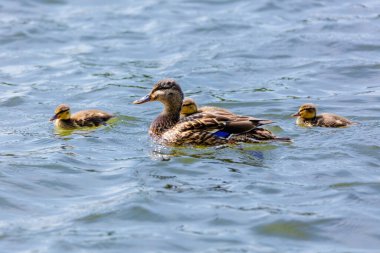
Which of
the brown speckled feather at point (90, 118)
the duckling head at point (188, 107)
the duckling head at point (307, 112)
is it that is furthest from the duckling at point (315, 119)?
the brown speckled feather at point (90, 118)

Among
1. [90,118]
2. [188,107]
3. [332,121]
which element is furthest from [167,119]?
[332,121]

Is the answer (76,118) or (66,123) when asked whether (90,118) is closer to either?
(76,118)

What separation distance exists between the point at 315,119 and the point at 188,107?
171cm

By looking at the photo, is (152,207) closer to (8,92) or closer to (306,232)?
(306,232)

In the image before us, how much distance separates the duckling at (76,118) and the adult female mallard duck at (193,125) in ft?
2.65

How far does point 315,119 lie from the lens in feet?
41.2

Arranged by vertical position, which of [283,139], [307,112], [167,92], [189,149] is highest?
[167,92]

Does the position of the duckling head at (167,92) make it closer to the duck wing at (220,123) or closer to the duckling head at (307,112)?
the duck wing at (220,123)

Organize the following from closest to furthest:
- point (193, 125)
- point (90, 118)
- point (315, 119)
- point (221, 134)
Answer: point (221, 134) → point (193, 125) → point (315, 119) → point (90, 118)

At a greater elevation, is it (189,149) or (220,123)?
(220,123)

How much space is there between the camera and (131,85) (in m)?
15.4

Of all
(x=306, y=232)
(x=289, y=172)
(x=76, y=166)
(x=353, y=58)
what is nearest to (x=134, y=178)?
(x=76, y=166)

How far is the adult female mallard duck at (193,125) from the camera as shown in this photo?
38.0ft

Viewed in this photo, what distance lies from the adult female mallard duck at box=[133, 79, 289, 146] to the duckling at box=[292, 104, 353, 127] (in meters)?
1.10
